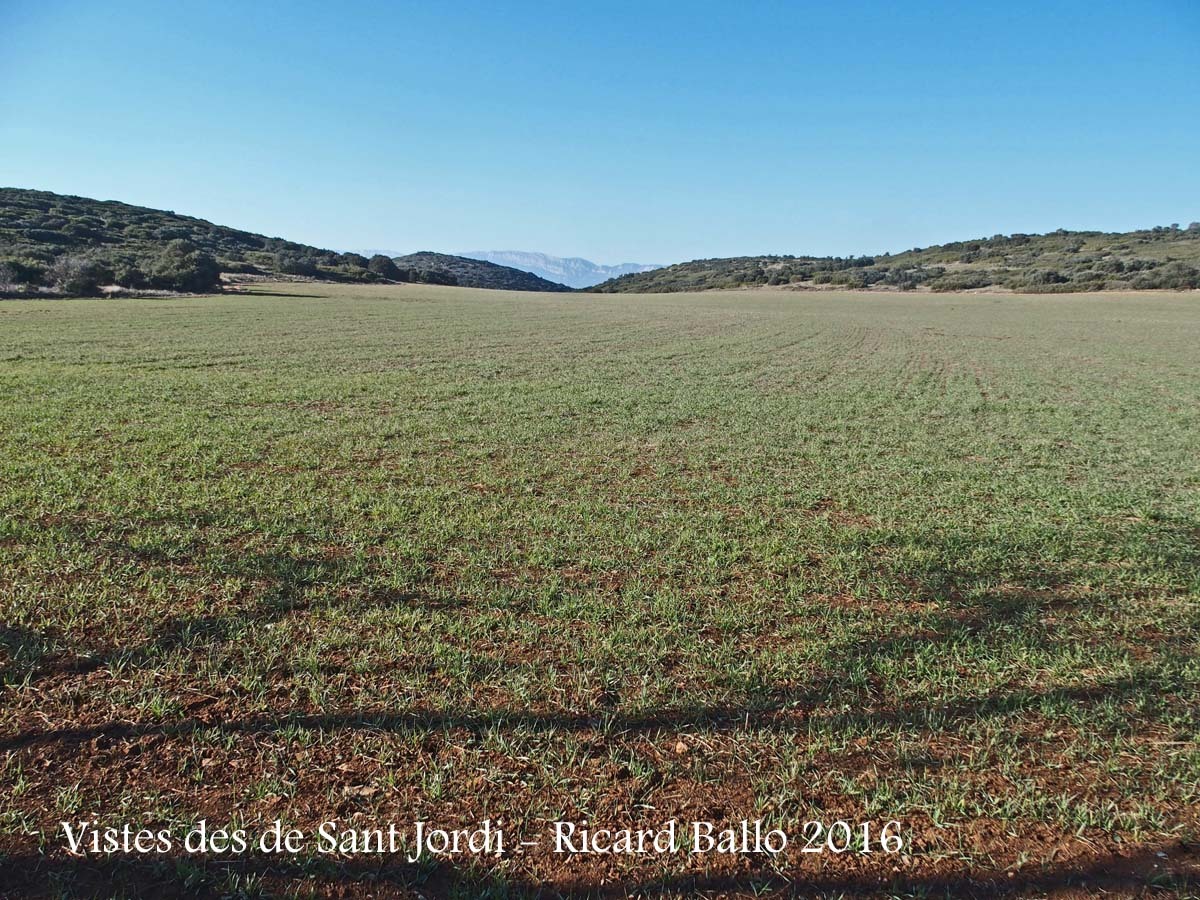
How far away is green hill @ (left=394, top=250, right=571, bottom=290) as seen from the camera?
14312 cm

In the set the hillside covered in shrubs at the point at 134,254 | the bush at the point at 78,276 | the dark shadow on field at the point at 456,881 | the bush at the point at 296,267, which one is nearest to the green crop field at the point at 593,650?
the dark shadow on field at the point at 456,881

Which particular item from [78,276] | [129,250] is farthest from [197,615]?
[129,250]

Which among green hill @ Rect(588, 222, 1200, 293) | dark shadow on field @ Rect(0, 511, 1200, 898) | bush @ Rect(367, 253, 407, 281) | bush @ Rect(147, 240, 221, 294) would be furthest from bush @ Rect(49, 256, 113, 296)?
green hill @ Rect(588, 222, 1200, 293)

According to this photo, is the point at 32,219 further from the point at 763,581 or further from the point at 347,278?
the point at 763,581

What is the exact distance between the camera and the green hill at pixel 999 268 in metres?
82.1

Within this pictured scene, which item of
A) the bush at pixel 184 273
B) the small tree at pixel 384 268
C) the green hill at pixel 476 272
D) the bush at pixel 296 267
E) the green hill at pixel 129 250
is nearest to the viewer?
the green hill at pixel 129 250

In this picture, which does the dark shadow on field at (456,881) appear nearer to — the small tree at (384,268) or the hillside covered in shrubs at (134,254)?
the hillside covered in shrubs at (134,254)

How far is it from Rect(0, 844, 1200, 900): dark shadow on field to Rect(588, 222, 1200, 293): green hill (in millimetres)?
96924

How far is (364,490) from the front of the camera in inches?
294

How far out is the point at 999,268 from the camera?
346 feet

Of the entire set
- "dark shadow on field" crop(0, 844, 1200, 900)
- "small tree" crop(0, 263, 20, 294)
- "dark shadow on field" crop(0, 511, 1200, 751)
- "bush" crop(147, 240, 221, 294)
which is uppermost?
"bush" crop(147, 240, 221, 294)

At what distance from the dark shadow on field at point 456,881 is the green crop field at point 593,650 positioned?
0.01 m

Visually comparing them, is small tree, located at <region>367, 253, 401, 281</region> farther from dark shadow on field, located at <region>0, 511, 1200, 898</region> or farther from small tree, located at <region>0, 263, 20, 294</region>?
dark shadow on field, located at <region>0, 511, 1200, 898</region>

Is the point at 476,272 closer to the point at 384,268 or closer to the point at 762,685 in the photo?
the point at 384,268
